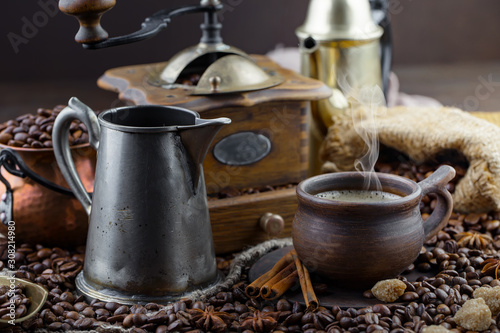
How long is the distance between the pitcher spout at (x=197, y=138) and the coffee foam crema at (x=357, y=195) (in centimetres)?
24

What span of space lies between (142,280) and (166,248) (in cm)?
7

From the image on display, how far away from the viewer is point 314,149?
6.50 ft

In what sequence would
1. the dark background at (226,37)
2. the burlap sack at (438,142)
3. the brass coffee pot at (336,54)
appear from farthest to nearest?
the dark background at (226,37) < the brass coffee pot at (336,54) < the burlap sack at (438,142)

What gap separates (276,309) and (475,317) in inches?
13.4

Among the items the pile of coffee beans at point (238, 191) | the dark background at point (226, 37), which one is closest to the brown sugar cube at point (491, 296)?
the pile of coffee beans at point (238, 191)

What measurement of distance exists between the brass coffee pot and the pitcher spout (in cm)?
76

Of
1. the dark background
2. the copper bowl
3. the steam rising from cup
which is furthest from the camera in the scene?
the dark background

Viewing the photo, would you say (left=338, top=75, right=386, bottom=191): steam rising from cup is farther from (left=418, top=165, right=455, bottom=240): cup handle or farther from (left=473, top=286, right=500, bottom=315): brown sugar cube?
(left=473, top=286, right=500, bottom=315): brown sugar cube

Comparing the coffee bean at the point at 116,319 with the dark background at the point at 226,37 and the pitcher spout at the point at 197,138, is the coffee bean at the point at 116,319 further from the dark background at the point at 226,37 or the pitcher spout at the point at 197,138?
the dark background at the point at 226,37

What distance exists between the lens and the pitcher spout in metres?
1.18

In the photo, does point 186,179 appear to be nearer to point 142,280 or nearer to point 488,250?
point 142,280

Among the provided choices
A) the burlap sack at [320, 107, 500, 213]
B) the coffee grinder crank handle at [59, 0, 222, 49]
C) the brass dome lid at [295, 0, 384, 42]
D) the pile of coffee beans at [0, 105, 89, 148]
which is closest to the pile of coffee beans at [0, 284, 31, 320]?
the pile of coffee beans at [0, 105, 89, 148]

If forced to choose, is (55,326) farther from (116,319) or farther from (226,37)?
(226,37)

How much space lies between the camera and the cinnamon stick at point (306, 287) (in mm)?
1152
